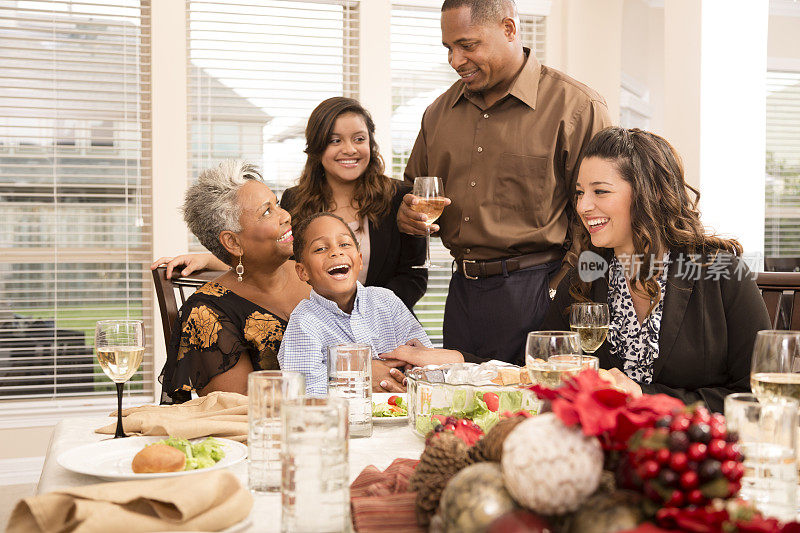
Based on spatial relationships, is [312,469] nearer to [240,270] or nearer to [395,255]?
[240,270]

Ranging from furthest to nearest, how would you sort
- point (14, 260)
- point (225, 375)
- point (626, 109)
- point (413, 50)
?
point (626, 109)
point (413, 50)
point (14, 260)
point (225, 375)

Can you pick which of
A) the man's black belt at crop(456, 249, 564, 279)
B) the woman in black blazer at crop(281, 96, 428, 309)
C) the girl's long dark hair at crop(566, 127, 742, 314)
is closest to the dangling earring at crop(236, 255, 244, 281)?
the woman in black blazer at crop(281, 96, 428, 309)

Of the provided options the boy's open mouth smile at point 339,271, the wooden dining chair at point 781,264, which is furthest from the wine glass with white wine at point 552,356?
the wooden dining chair at point 781,264

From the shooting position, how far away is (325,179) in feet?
9.85

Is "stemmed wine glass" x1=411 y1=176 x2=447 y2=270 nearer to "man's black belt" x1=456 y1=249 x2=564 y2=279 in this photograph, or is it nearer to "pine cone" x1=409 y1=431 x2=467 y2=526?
"man's black belt" x1=456 y1=249 x2=564 y2=279

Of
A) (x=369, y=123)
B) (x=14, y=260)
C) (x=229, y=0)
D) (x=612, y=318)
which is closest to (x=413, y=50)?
(x=229, y=0)

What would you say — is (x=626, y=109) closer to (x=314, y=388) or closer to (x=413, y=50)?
(x=413, y=50)

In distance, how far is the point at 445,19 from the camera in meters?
2.84

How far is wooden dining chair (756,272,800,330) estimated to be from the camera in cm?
218

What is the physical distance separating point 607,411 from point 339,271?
155 cm

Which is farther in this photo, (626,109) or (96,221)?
(626,109)

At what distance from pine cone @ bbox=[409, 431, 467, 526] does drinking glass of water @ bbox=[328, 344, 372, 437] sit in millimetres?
478

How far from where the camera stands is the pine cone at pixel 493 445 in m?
0.87

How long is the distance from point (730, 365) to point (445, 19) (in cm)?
160
